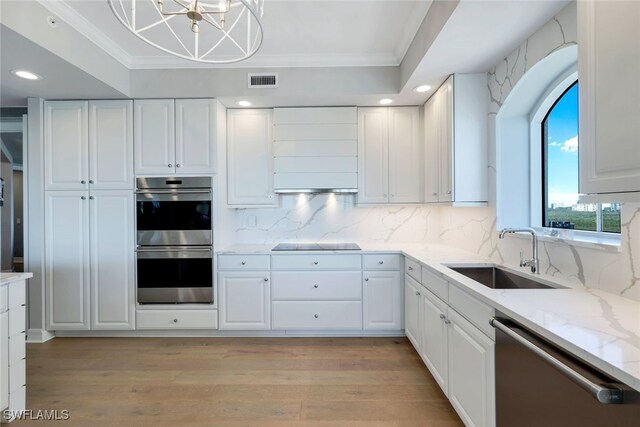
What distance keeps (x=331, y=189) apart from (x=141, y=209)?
6.04 ft

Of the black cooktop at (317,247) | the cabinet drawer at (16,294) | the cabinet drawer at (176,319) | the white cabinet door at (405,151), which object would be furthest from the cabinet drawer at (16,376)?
the white cabinet door at (405,151)

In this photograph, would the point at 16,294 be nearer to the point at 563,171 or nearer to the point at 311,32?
the point at 311,32

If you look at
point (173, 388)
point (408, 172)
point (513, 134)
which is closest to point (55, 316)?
point (173, 388)

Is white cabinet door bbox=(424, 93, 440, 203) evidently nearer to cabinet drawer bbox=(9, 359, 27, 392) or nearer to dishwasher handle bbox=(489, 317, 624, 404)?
dishwasher handle bbox=(489, 317, 624, 404)

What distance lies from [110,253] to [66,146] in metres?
1.09

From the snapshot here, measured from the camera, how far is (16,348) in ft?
5.88

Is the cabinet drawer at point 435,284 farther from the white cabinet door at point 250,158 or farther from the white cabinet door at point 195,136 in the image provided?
the white cabinet door at point 195,136

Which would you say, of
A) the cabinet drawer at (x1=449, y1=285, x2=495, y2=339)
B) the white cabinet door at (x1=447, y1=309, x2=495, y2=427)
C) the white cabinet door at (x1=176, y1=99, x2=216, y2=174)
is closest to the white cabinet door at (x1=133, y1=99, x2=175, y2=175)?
the white cabinet door at (x1=176, y1=99, x2=216, y2=174)

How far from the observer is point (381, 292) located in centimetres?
292

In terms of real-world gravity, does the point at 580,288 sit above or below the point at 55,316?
above

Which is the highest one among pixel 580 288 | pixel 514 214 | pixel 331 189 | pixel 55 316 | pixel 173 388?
pixel 331 189

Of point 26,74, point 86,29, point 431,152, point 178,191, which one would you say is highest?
point 86,29

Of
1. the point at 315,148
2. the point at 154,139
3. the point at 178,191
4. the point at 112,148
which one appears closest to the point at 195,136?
the point at 154,139

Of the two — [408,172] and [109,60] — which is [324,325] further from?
[109,60]
